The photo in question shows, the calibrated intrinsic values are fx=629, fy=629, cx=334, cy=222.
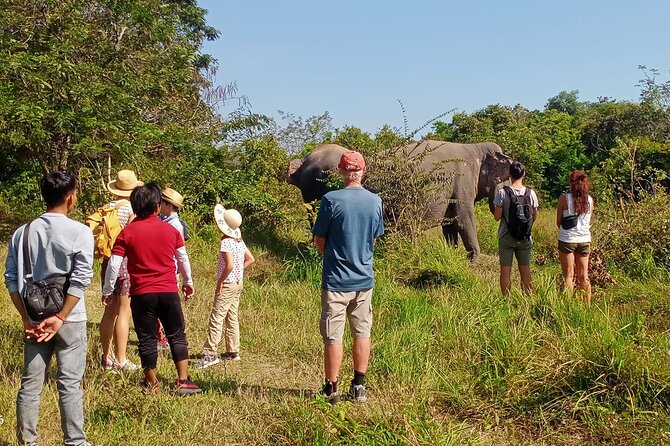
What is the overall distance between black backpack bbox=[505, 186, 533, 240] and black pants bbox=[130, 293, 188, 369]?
12.2ft

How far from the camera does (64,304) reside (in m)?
3.57

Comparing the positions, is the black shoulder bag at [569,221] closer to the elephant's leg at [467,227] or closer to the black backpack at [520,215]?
the black backpack at [520,215]

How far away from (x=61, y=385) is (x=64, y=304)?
48 centimetres

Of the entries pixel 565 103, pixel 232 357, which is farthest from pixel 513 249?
pixel 565 103

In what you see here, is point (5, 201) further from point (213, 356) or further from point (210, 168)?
point (213, 356)

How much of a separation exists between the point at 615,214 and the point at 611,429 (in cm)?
643

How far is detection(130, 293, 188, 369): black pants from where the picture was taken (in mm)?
4645

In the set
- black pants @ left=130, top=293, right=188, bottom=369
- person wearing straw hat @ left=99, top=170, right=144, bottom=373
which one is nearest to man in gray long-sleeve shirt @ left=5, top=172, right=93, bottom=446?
black pants @ left=130, top=293, right=188, bottom=369

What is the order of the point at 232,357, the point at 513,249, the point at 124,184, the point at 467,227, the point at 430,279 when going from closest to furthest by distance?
1. the point at 124,184
2. the point at 232,357
3. the point at 513,249
4. the point at 430,279
5. the point at 467,227

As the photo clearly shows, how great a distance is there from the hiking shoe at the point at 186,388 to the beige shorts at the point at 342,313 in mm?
1082

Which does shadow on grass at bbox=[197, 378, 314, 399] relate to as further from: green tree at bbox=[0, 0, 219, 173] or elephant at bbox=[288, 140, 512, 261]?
elephant at bbox=[288, 140, 512, 261]

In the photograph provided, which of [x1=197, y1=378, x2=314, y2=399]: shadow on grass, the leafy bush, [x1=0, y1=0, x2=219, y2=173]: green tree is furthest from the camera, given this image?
[x1=0, y1=0, x2=219, y2=173]: green tree

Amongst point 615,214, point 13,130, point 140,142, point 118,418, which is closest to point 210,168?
point 140,142

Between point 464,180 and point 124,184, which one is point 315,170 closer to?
point 464,180
